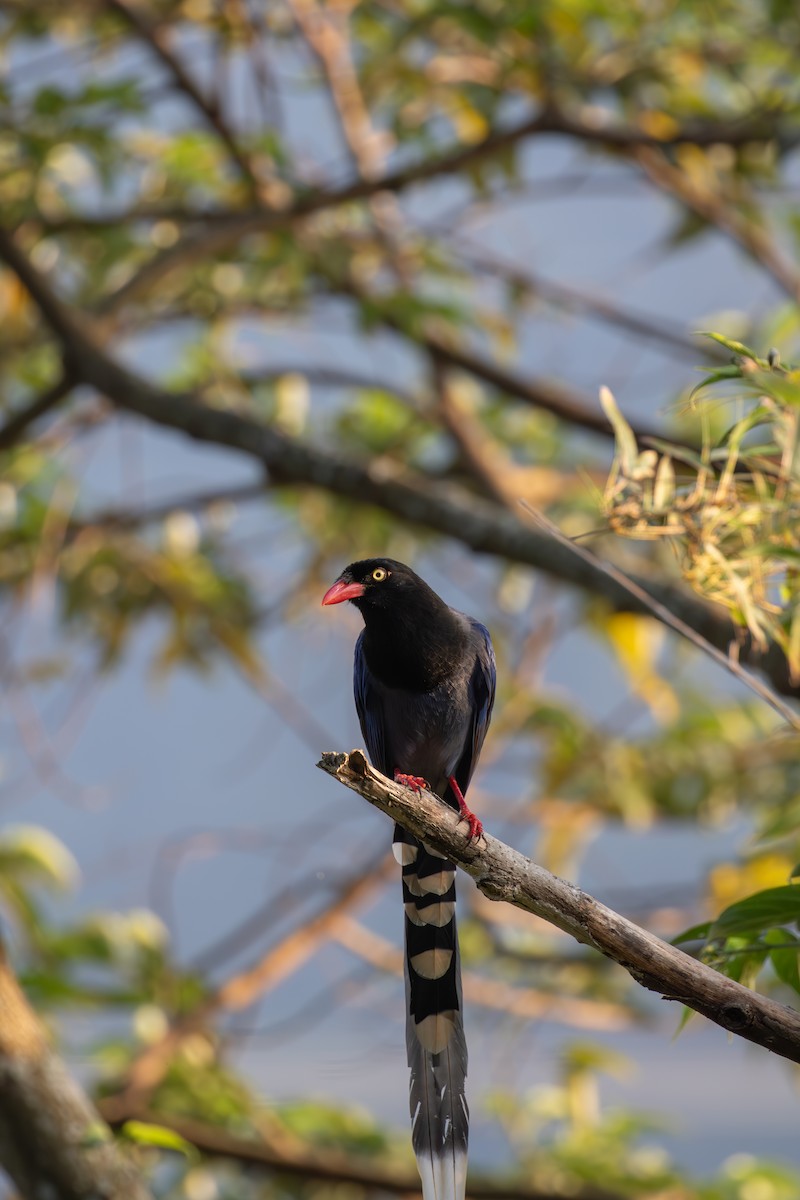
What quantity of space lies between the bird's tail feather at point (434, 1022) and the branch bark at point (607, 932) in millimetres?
526

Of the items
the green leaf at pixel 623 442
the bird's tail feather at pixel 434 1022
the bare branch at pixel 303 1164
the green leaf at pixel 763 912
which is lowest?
the bare branch at pixel 303 1164

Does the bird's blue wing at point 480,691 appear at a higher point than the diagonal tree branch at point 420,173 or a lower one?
lower

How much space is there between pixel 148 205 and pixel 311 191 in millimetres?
743

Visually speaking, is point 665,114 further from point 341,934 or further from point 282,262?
point 341,934

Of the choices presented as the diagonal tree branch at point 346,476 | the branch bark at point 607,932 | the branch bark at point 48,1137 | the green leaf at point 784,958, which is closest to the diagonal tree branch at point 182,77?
the diagonal tree branch at point 346,476

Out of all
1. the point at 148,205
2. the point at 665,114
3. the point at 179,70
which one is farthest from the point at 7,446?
the point at 665,114

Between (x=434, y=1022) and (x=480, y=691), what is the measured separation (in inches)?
26.6

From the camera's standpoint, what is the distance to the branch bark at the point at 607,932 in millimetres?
1804

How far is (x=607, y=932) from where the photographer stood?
182 cm

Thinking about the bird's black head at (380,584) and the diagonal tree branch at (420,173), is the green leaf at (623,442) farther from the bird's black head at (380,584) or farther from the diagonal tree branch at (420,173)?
the diagonal tree branch at (420,173)

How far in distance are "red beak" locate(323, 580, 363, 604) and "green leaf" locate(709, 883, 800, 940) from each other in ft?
2.77

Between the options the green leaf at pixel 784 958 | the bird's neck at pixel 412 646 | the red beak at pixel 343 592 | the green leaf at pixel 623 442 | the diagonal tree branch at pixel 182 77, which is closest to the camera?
the green leaf at pixel 784 958

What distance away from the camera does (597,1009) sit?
6.03 m

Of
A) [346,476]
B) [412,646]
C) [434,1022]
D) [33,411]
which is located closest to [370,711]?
[412,646]
